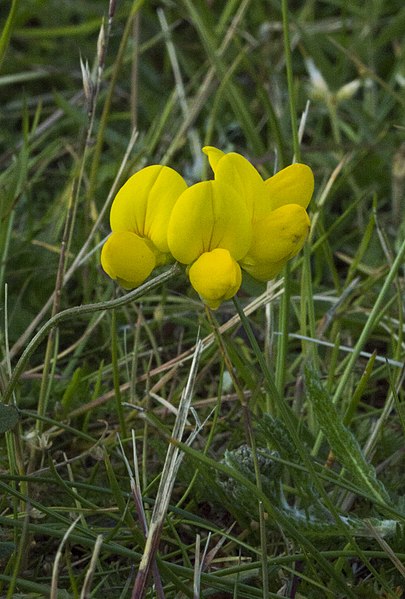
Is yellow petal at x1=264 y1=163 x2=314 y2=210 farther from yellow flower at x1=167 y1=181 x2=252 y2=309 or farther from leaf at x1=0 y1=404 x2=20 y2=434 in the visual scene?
leaf at x1=0 y1=404 x2=20 y2=434

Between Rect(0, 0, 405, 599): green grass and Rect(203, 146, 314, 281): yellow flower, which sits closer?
Rect(203, 146, 314, 281): yellow flower

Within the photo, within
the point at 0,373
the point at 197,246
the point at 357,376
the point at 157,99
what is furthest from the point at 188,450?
the point at 157,99

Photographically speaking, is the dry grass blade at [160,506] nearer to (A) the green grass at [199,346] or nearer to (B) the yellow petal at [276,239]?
(A) the green grass at [199,346]

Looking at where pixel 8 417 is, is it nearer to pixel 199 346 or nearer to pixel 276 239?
pixel 199 346

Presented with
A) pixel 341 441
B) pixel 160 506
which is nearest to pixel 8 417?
pixel 160 506

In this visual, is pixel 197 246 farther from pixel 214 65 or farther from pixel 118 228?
pixel 214 65

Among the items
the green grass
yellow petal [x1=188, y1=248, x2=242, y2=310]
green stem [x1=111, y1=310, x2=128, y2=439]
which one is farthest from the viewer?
green stem [x1=111, y1=310, x2=128, y2=439]

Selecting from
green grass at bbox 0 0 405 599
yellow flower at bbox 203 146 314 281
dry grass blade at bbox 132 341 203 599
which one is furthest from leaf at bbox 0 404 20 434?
yellow flower at bbox 203 146 314 281
